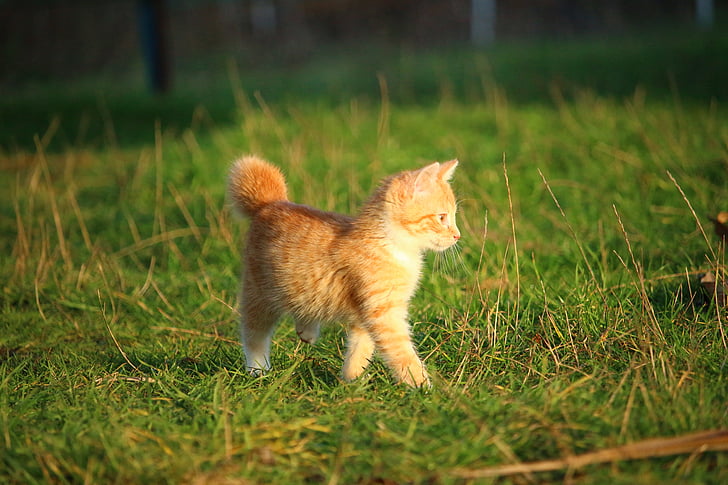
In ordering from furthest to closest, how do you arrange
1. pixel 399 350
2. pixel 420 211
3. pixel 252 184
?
pixel 252 184, pixel 420 211, pixel 399 350

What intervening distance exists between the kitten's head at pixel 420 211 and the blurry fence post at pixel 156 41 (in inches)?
426

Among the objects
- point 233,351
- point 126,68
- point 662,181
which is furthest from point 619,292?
point 126,68

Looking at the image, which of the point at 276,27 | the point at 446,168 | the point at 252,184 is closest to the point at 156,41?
the point at 276,27

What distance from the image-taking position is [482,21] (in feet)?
61.2

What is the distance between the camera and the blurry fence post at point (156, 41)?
13477mm

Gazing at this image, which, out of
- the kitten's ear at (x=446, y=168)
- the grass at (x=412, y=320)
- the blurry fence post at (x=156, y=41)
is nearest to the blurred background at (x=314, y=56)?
the blurry fence post at (x=156, y=41)

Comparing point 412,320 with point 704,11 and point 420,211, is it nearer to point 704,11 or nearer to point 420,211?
point 420,211

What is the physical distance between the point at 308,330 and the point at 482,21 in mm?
15889

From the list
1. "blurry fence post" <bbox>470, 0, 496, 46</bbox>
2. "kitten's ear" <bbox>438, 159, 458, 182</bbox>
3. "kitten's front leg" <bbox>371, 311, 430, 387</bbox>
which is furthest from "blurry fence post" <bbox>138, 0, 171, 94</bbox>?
"kitten's front leg" <bbox>371, 311, 430, 387</bbox>

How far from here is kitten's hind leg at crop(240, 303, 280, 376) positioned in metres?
3.89

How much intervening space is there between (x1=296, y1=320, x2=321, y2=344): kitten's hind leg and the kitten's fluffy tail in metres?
0.64

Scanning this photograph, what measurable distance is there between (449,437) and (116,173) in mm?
6005

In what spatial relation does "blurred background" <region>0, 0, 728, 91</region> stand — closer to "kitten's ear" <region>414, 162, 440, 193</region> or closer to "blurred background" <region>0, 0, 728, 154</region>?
"blurred background" <region>0, 0, 728, 154</region>

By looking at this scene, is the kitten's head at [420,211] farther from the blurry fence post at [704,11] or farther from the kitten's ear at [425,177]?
the blurry fence post at [704,11]
